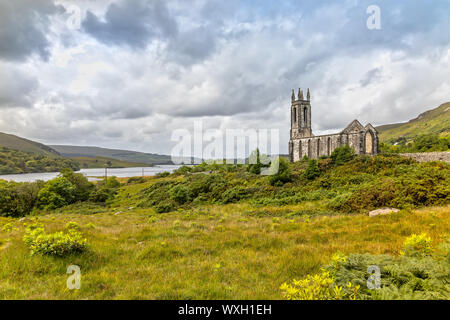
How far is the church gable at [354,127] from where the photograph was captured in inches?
2039

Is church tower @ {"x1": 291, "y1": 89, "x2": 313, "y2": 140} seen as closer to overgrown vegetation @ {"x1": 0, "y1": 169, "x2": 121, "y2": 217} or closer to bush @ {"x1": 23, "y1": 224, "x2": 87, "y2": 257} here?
overgrown vegetation @ {"x1": 0, "y1": 169, "x2": 121, "y2": 217}

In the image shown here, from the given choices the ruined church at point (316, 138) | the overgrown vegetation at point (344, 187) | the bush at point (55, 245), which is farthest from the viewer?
the ruined church at point (316, 138)

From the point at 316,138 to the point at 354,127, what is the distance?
10.9 m

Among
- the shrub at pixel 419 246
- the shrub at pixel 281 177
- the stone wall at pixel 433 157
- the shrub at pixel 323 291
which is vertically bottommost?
the shrub at pixel 323 291

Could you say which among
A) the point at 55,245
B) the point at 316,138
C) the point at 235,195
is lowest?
the point at 235,195

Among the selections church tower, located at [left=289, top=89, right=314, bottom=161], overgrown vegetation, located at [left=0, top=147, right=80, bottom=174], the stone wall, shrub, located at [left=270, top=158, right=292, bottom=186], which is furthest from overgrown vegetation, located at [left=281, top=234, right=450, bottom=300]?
overgrown vegetation, located at [left=0, top=147, right=80, bottom=174]

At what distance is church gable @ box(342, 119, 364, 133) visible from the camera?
170ft

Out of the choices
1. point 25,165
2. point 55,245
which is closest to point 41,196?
point 55,245

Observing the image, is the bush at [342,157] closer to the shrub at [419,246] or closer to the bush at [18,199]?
the shrub at [419,246]

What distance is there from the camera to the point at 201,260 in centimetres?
717

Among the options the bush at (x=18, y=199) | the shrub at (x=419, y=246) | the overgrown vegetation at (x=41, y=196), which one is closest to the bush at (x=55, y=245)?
the shrub at (x=419, y=246)

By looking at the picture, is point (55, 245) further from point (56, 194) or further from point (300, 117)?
point (300, 117)
